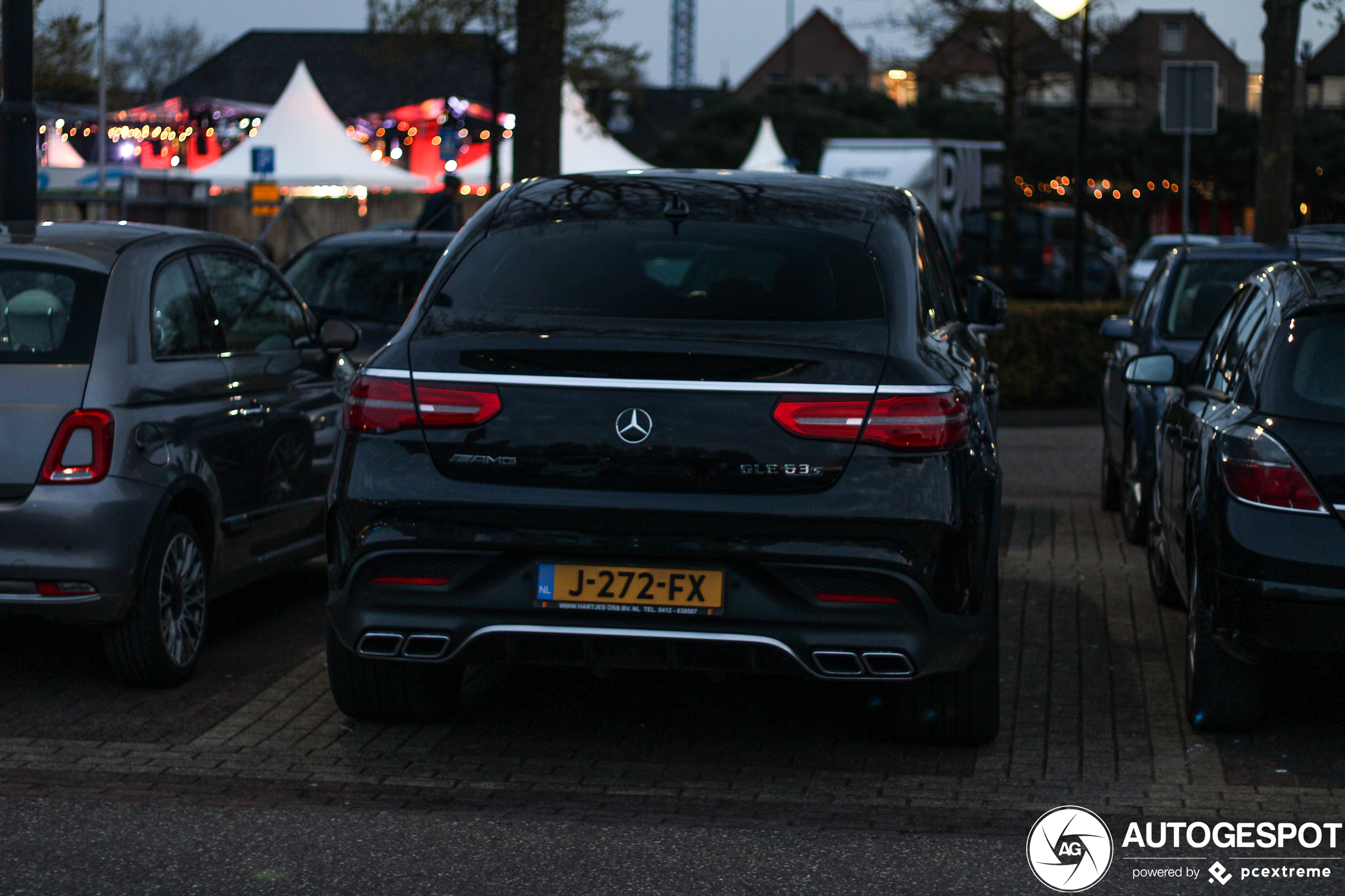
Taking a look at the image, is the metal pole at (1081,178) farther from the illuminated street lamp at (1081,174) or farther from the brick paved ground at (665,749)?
the brick paved ground at (665,749)

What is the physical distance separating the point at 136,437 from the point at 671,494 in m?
2.12

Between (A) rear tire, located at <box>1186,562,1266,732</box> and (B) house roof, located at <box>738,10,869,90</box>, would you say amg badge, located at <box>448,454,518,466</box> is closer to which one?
(A) rear tire, located at <box>1186,562,1266,732</box>

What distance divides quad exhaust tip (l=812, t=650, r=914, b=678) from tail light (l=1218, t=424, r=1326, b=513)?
3.73ft

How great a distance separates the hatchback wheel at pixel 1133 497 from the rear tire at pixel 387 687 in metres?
4.45

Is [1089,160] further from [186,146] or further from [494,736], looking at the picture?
[494,736]

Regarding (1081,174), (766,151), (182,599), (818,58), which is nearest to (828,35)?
(818,58)

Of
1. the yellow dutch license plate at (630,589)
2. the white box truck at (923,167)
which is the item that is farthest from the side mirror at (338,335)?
the white box truck at (923,167)

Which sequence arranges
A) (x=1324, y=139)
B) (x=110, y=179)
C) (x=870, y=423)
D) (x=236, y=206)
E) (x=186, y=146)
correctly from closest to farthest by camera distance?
(x=870, y=423)
(x=236, y=206)
(x=110, y=179)
(x=186, y=146)
(x=1324, y=139)

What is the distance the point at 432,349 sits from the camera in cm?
498

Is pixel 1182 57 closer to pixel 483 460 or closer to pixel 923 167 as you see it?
pixel 923 167

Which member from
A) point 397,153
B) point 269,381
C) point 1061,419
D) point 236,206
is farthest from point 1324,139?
point 269,381

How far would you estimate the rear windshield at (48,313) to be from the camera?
5984 mm

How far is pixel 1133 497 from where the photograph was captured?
9.54 meters

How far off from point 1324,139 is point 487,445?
2343 inches
